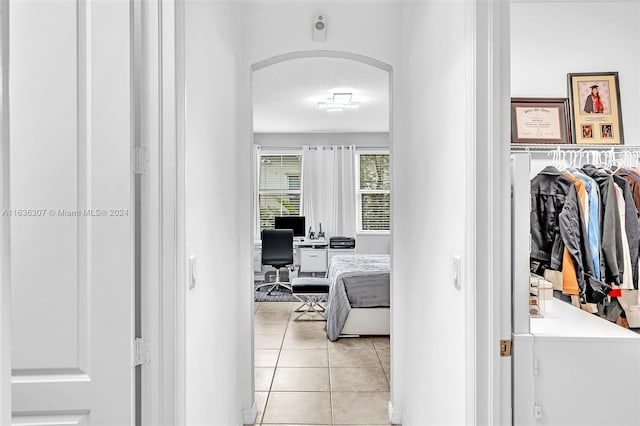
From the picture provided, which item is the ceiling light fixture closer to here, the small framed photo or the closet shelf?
the small framed photo

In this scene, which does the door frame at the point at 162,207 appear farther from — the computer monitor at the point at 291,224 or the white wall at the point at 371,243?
the white wall at the point at 371,243

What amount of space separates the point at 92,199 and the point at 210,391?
1068 mm

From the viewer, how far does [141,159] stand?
142 cm

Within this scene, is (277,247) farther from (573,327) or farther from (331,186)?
(573,327)

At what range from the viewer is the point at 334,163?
8.03 metres

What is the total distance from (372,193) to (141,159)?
22.6ft

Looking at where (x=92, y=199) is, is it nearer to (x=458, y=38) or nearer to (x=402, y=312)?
(x=458, y=38)

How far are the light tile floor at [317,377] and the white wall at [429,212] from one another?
1.35 ft

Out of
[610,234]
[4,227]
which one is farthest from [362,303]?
[4,227]

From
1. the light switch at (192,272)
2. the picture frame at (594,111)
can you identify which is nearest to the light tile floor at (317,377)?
the light switch at (192,272)

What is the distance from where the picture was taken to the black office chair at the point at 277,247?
7.13 metres

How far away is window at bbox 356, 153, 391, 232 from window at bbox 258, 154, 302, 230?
1.12 meters

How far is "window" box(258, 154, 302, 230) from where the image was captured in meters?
8.17

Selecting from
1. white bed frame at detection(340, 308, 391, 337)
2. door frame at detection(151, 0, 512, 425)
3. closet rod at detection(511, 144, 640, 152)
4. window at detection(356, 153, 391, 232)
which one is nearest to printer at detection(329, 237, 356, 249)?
window at detection(356, 153, 391, 232)
